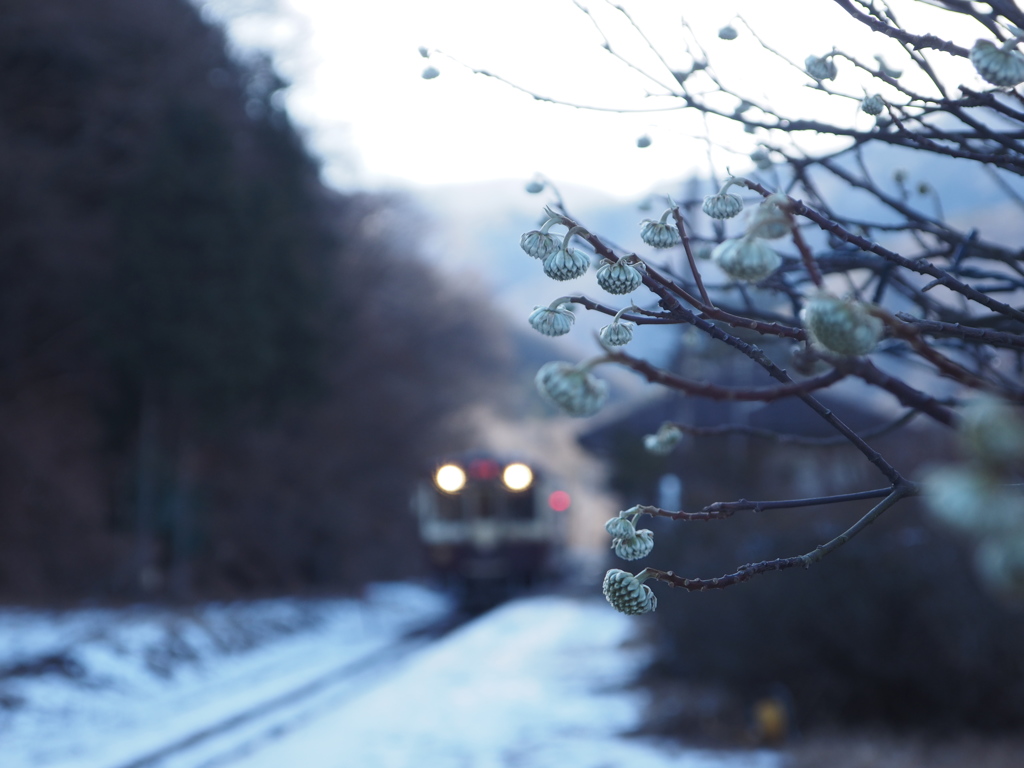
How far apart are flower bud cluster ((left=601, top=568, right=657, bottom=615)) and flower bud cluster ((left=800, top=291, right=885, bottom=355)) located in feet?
1.92

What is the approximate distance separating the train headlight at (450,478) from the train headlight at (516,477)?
3.04 feet

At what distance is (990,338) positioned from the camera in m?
1.58

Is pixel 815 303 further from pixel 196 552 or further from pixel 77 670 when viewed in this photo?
pixel 196 552

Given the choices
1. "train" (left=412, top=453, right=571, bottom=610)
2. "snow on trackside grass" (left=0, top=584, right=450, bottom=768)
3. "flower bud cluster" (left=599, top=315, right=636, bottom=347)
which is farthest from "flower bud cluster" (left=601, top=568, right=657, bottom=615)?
"train" (left=412, top=453, right=571, bottom=610)

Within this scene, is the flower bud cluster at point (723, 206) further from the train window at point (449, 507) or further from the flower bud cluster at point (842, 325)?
the train window at point (449, 507)

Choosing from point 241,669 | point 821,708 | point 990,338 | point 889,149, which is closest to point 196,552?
point 241,669

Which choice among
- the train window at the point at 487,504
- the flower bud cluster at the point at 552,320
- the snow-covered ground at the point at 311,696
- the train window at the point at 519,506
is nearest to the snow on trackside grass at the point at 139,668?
the snow-covered ground at the point at 311,696

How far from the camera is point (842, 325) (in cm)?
94

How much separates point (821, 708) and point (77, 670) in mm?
6275

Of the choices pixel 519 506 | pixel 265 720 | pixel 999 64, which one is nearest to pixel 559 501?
pixel 519 506

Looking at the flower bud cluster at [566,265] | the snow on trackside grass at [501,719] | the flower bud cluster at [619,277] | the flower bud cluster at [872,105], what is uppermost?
the flower bud cluster at [872,105]

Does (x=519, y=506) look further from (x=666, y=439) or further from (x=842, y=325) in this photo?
(x=842, y=325)

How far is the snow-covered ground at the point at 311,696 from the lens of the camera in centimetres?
688

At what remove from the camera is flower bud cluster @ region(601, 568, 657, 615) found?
4.74 ft
